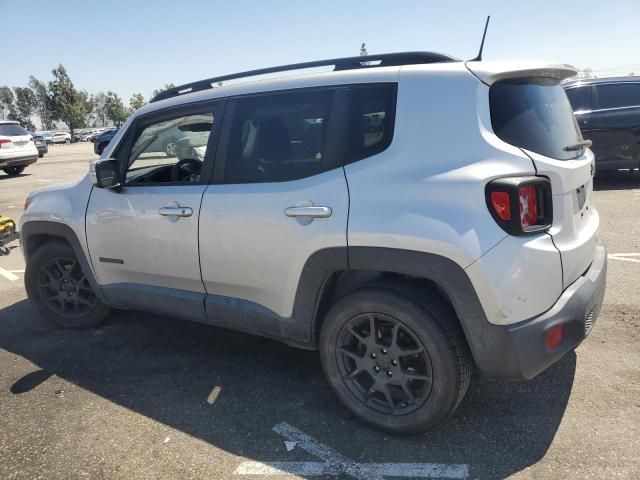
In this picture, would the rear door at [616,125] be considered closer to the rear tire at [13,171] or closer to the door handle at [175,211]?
the door handle at [175,211]

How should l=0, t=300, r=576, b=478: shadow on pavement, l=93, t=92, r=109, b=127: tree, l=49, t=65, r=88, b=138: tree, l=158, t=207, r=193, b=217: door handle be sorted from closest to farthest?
l=0, t=300, r=576, b=478: shadow on pavement
l=158, t=207, r=193, b=217: door handle
l=49, t=65, r=88, b=138: tree
l=93, t=92, r=109, b=127: tree

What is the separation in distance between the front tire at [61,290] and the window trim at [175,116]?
1.05 meters

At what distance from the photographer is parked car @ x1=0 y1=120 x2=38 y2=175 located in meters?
15.0

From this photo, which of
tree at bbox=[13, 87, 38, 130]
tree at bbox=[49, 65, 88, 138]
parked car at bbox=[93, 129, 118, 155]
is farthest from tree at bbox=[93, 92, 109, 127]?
parked car at bbox=[93, 129, 118, 155]

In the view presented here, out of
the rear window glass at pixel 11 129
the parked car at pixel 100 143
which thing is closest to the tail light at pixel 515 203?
the parked car at pixel 100 143

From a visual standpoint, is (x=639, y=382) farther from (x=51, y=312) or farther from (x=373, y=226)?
(x=51, y=312)

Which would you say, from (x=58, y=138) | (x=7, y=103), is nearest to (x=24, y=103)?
(x=7, y=103)

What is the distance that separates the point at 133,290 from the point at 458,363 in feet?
7.68

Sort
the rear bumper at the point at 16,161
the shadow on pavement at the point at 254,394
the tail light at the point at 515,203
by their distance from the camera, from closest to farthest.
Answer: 1. the tail light at the point at 515,203
2. the shadow on pavement at the point at 254,394
3. the rear bumper at the point at 16,161

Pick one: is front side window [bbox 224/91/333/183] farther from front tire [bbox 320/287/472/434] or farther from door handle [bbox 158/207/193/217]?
front tire [bbox 320/287/472/434]

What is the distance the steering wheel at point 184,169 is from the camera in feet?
11.3

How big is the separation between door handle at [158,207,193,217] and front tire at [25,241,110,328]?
1.34m

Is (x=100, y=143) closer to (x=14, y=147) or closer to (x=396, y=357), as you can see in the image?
(x=14, y=147)

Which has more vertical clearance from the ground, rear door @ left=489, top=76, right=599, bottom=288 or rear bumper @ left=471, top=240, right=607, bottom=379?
rear door @ left=489, top=76, right=599, bottom=288
